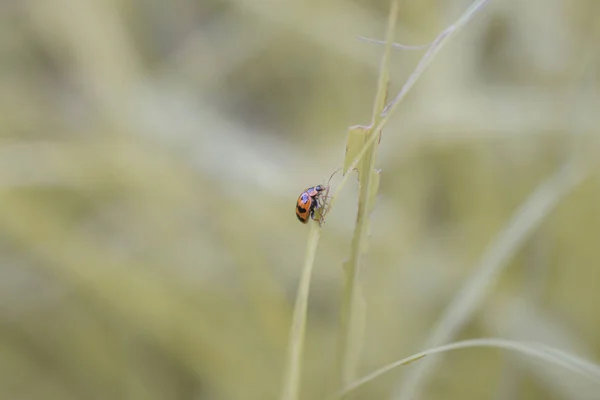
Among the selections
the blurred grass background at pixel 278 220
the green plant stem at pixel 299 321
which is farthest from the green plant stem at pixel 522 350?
the blurred grass background at pixel 278 220

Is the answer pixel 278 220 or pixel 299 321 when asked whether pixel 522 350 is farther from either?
pixel 278 220

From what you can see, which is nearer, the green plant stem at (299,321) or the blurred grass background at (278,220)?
the green plant stem at (299,321)

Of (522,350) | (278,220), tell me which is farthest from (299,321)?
(278,220)

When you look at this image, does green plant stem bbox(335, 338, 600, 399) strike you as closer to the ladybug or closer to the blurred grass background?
the ladybug

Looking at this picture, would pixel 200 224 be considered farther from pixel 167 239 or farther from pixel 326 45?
pixel 326 45

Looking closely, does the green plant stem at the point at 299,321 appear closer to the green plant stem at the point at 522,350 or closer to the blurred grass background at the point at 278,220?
the green plant stem at the point at 522,350
